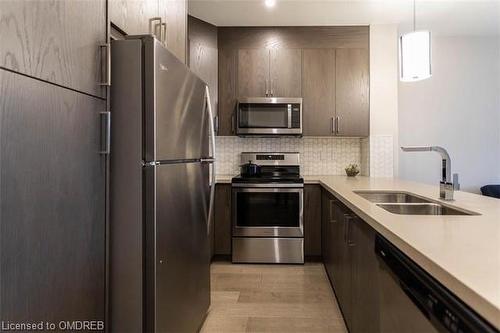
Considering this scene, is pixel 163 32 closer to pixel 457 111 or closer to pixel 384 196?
pixel 384 196

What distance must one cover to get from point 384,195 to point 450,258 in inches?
64.1

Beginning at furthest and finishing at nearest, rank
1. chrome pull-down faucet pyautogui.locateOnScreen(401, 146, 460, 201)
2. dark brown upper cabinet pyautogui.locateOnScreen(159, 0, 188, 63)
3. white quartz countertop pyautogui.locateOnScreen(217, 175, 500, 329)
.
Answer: dark brown upper cabinet pyautogui.locateOnScreen(159, 0, 188, 63) < chrome pull-down faucet pyautogui.locateOnScreen(401, 146, 460, 201) < white quartz countertop pyautogui.locateOnScreen(217, 175, 500, 329)

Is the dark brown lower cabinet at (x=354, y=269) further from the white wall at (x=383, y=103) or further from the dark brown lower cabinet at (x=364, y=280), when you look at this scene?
the white wall at (x=383, y=103)

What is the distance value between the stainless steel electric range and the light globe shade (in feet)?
4.98

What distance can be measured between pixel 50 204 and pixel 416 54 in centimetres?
228

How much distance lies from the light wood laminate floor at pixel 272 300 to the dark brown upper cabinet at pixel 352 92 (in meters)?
1.53

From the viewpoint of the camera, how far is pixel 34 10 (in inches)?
35.5

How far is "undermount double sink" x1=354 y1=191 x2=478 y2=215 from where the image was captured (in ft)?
5.63

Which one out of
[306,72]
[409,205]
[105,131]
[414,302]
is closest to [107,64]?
[105,131]

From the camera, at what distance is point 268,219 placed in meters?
3.48

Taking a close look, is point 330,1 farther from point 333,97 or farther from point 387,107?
point 387,107

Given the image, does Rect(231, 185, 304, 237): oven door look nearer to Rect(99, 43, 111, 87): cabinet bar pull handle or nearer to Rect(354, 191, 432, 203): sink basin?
Rect(354, 191, 432, 203): sink basin

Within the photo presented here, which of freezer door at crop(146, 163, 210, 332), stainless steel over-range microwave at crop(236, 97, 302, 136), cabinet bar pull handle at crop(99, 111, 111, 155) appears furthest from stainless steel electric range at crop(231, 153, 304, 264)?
cabinet bar pull handle at crop(99, 111, 111, 155)

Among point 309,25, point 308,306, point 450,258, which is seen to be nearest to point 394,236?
point 450,258
